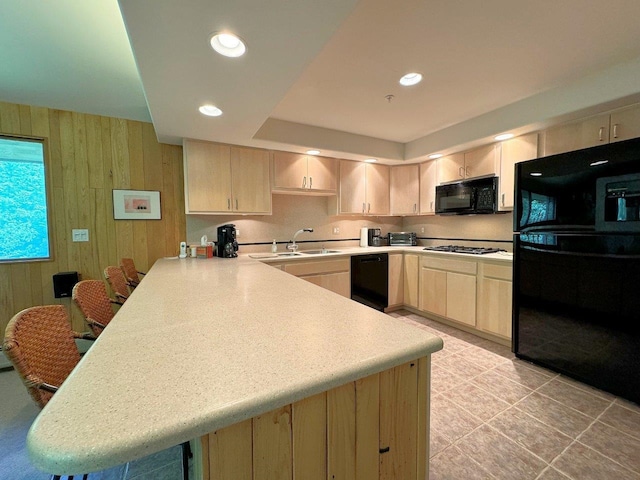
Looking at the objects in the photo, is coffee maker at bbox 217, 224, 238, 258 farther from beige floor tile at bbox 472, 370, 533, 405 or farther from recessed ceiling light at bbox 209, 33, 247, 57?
beige floor tile at bbox 472, 370, 533, 405

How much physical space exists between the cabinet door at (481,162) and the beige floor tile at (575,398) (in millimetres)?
2084

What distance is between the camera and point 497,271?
8.98 feet

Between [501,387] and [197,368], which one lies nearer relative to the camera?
[197,368]

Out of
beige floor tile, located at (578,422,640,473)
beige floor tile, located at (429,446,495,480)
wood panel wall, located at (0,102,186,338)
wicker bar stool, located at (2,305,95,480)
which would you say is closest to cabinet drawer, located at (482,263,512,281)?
beige floor tile, located at (578,422,640,473)

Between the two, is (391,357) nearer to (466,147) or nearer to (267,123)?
(267,123)

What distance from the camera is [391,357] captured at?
0.72 metres

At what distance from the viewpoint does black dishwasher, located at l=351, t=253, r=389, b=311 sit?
345cm

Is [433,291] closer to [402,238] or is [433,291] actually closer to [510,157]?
[402,238]

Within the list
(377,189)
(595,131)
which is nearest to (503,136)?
(595,131)

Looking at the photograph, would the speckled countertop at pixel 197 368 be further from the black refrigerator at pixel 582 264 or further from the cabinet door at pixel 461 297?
the cabinet door at pixel 461 297

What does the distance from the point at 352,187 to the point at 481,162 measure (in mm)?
1579

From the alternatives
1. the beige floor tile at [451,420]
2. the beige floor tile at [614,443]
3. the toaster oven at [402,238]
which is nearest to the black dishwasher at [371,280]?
the toaster oven at [402,238]

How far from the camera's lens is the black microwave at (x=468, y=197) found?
3006mm

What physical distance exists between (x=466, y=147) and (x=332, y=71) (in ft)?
6.60
